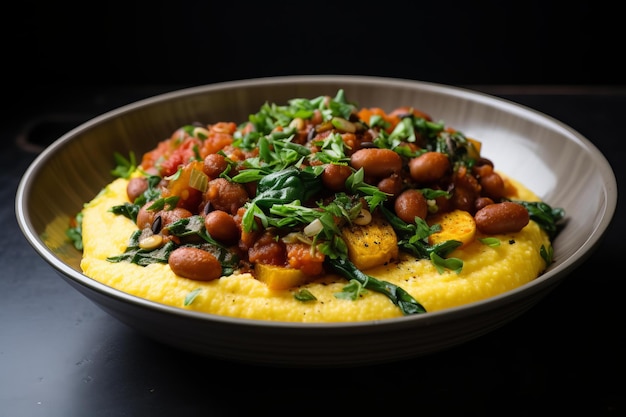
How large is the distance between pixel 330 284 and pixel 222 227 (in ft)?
2.27

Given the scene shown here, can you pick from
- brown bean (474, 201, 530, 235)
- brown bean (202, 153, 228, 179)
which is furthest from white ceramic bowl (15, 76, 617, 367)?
brown bean (202, 153, 228, 179)

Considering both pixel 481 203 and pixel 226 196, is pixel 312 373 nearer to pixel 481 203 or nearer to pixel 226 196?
pixel 226 196

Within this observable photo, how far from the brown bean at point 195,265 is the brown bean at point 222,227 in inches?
8.1

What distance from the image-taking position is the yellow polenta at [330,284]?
3586 mm

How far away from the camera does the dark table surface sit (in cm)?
358

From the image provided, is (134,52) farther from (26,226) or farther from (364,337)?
(364,337)

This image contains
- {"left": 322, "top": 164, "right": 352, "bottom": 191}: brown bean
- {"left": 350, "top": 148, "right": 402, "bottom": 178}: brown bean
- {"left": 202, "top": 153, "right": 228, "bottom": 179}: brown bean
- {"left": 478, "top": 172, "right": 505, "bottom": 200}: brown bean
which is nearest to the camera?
{"left": 322, "top": 164, "right": 352, "bottom": 191}: brown bean

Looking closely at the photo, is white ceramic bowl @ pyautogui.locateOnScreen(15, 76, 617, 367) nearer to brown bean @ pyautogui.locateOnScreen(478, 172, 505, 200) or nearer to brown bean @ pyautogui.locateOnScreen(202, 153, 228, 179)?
brown bean @ pyautogui.locateOnScreen(478, 172, 505, 200)

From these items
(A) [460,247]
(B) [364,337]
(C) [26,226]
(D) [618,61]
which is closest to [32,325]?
(C) [26,226]

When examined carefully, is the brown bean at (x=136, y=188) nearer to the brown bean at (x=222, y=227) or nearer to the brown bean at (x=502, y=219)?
the brown bean at (x=222, y=227)

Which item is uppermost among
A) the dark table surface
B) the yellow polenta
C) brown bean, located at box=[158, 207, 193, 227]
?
brown bean, located at box=[158, 207, 193, 227]

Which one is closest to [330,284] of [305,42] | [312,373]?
[312,373]

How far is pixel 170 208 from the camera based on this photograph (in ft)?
14.0

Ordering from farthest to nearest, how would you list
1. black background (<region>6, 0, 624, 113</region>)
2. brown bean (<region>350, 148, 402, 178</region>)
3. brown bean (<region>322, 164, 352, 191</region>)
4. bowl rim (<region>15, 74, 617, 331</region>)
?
black background (<region>6, 0, 624, 113</region>)
brown bean (<region>350, 148, 402, 178</region>)
brown bean (<region>322, 164, 352, 191</region>)
bowl rim (<region>15, 74, 617, 331</region>)
